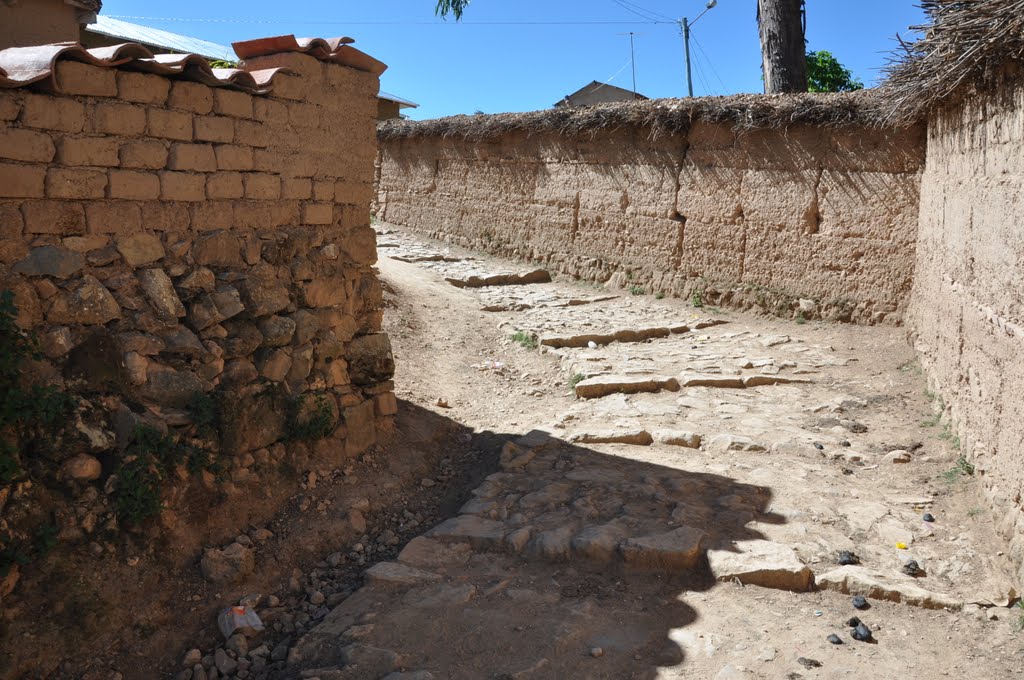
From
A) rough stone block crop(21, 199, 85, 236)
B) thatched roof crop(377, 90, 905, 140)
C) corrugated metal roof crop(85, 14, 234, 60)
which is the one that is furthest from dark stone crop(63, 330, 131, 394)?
corrugated metal roof crop(85, 14, 234, 60)

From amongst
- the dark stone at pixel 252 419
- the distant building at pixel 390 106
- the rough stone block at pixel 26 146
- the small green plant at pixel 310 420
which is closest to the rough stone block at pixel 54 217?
the rough stone block at pixel 26 146

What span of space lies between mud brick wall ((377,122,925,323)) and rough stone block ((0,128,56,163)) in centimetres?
694

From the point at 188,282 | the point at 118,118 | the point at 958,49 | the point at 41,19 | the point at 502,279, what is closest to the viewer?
the point at 118,118

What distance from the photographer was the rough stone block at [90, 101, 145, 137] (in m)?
3.78

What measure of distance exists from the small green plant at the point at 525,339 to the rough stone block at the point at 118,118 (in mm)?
4641

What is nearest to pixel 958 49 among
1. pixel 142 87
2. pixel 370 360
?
pixel 370 360

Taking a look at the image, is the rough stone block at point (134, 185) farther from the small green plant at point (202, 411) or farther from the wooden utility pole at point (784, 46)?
the wooden utility pole at point (784, 46)

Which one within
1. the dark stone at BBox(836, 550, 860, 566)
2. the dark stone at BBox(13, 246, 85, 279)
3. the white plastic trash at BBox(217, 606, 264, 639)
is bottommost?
the white plastic trash at BBox(217, 606, 264, 639)

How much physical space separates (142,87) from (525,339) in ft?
15.6

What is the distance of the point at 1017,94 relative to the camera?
420 centimetres

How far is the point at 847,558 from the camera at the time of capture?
3.94m

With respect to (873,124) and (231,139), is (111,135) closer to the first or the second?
(231,139)

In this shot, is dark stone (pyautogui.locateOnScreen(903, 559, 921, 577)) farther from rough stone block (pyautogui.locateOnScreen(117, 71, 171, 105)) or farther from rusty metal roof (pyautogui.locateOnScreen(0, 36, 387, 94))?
rough stone block (pyautogui.locateOnScreen(117, 71, 171, 105))

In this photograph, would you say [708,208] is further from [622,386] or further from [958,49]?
[958,49]
